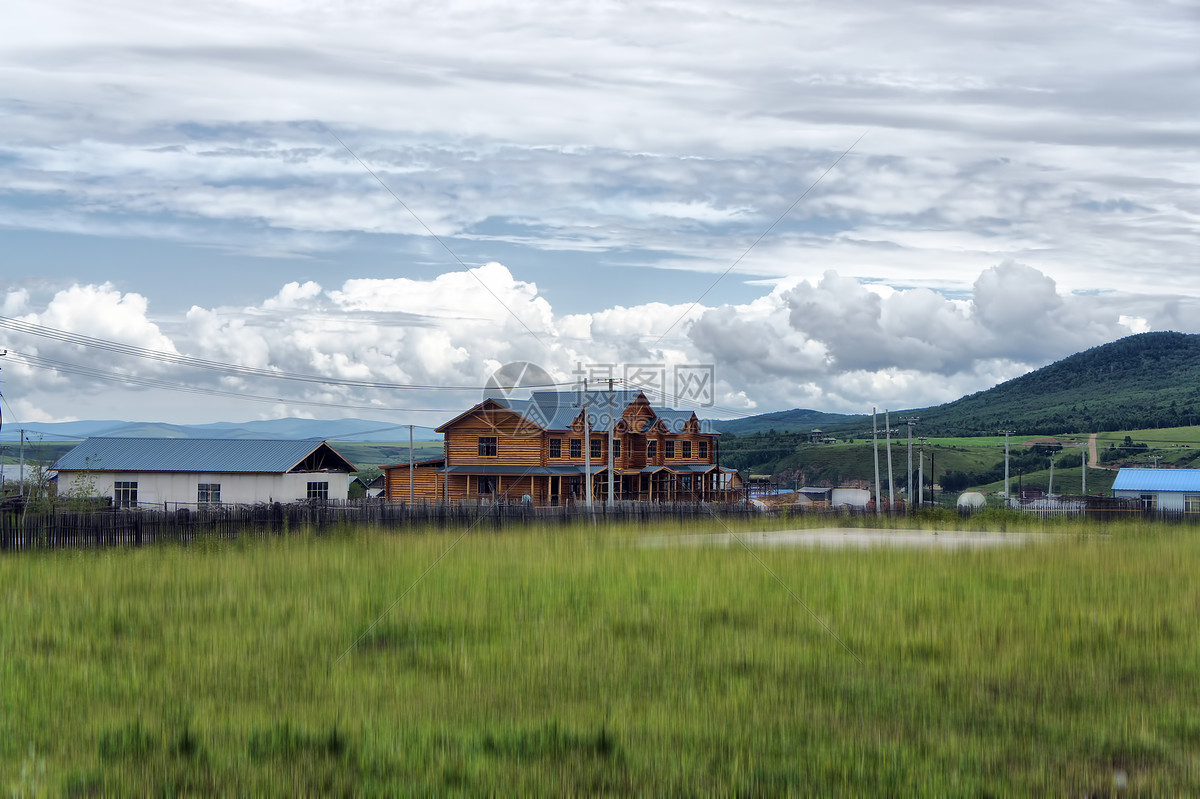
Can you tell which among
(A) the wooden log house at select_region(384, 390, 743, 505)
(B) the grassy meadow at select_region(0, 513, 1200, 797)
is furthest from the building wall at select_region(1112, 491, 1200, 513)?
(B) the grassy meadow at select_region(0, 513, 1200, 797)

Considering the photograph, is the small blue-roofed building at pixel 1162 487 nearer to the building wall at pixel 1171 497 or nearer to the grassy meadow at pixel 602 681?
the building wall at pixel 1171 497

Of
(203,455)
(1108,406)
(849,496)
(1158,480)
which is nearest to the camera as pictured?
(203,455)

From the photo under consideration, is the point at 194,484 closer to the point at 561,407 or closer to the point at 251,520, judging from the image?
the point at 561,407

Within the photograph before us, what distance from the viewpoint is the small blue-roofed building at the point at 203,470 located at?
49.9 meters

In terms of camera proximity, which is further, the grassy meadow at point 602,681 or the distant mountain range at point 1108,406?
the distant mountain range at point 1108,406

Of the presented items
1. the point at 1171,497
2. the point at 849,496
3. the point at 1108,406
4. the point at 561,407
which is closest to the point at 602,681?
the point at 561,407

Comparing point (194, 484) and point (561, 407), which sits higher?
point (561, 407)

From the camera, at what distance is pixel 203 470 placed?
4984 centimetres

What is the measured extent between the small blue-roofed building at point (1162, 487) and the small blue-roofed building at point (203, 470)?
52.2m

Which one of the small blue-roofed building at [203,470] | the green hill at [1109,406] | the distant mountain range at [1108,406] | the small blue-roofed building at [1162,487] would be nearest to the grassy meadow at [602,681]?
the small blue-roofed building at [203,470]

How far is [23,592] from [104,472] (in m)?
41.7

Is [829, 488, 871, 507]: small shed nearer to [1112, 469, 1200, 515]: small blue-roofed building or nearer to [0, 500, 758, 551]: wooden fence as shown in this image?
[1112, 469, 1200, 515]: small blue-roofed building

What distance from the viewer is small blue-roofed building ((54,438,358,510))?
1965 inches

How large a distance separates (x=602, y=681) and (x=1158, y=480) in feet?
223
